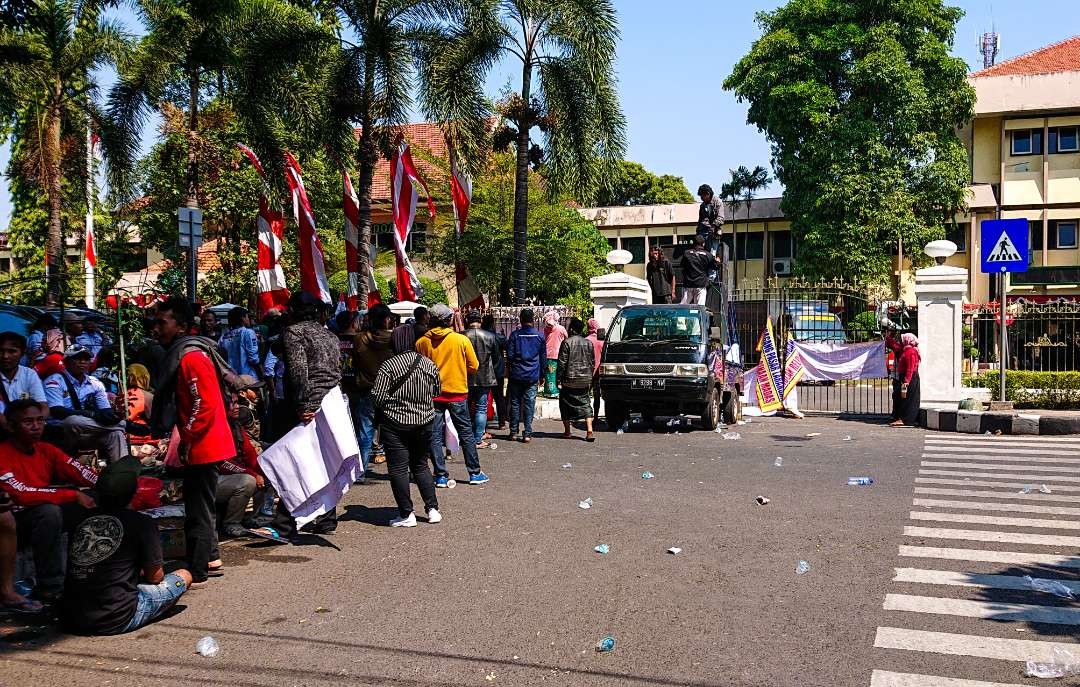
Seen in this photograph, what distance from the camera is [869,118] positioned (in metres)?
39.3

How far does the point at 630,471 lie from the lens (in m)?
11.6

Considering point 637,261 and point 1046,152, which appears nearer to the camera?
point 1046,152

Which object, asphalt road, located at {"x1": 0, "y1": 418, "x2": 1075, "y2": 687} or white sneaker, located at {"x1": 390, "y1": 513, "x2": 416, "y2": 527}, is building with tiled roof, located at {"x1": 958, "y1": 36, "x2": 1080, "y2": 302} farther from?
white sneaker, located at {"x1": 390, "y1": 513, "x2": 416, "y2": 527}

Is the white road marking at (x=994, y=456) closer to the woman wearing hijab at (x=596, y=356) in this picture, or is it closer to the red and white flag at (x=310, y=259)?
the woman wearing hijab at (x=596, y=356)

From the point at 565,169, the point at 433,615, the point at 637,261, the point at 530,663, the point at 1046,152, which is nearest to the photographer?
the point at 530,663

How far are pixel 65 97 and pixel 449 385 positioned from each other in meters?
21.8

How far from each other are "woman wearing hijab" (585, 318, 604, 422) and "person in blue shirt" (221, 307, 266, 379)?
5082 mm

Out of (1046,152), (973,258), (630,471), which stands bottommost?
(630,471)

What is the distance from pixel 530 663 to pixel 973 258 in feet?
145

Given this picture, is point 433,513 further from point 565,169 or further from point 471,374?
point 565,169

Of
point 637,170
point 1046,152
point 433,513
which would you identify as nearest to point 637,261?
point 637,170

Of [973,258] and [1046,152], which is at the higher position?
[1046,152]

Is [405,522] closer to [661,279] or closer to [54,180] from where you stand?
[661,279]

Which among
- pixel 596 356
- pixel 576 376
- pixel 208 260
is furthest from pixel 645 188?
pixel 576 376
